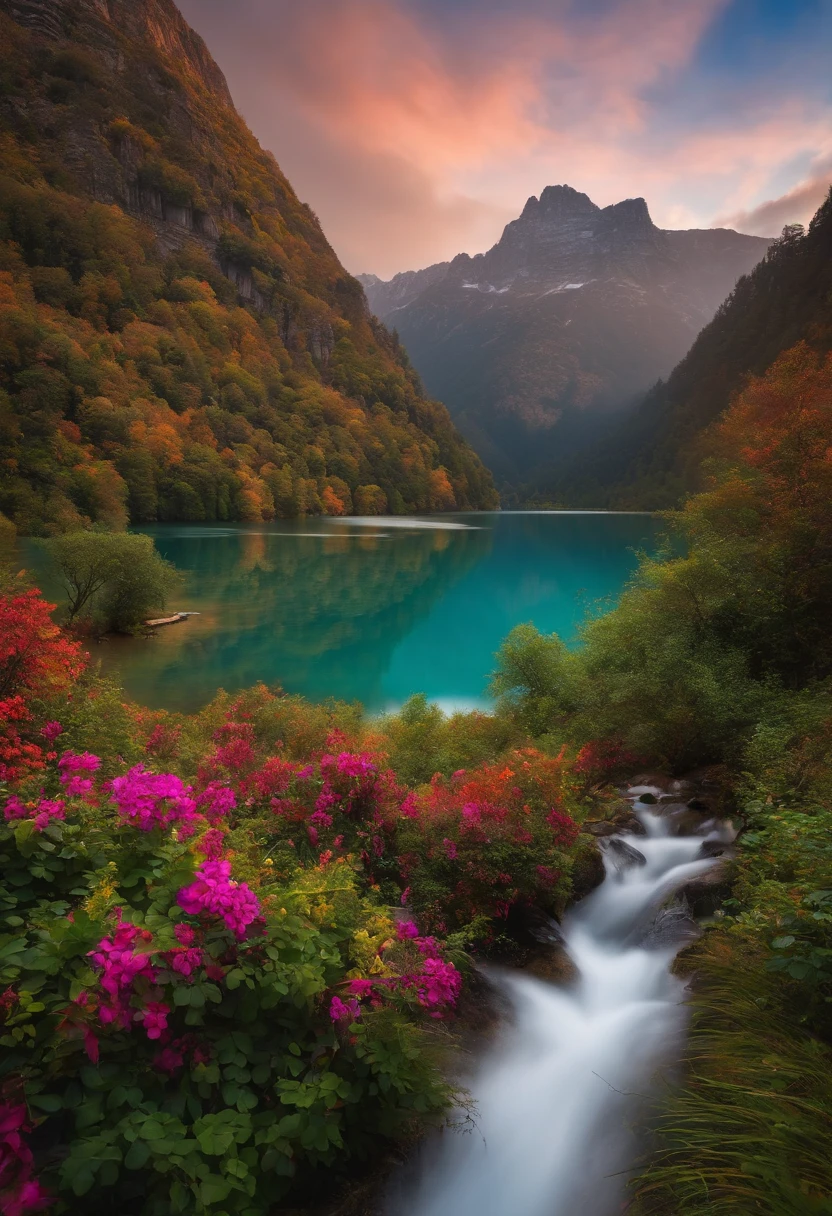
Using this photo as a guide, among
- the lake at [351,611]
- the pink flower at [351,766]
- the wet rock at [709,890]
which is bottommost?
the lake at [351,611]

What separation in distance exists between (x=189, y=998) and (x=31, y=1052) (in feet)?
2.31

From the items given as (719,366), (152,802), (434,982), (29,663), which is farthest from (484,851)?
(719,366)

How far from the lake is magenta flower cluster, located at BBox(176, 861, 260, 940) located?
48.5ft

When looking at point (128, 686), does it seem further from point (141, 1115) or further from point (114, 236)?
point (114, 236)

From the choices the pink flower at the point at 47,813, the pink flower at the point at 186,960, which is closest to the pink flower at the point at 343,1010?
the pink flower at the point at 186,960

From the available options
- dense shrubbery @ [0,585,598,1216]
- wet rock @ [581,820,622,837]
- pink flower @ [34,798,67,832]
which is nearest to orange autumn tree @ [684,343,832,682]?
wet rock @ [581,820,622,837]

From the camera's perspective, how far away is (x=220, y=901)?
3.35m

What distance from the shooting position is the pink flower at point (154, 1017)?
2.88m

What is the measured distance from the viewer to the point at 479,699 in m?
23.5

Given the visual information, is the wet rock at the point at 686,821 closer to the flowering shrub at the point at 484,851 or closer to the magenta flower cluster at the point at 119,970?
the flowering shrub at the point at 484,851

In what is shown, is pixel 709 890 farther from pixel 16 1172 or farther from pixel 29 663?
pixel 29 663

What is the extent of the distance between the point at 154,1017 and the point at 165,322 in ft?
405

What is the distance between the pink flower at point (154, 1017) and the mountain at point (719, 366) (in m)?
71.5

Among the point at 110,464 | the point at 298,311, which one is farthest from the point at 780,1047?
the point at 298,311
